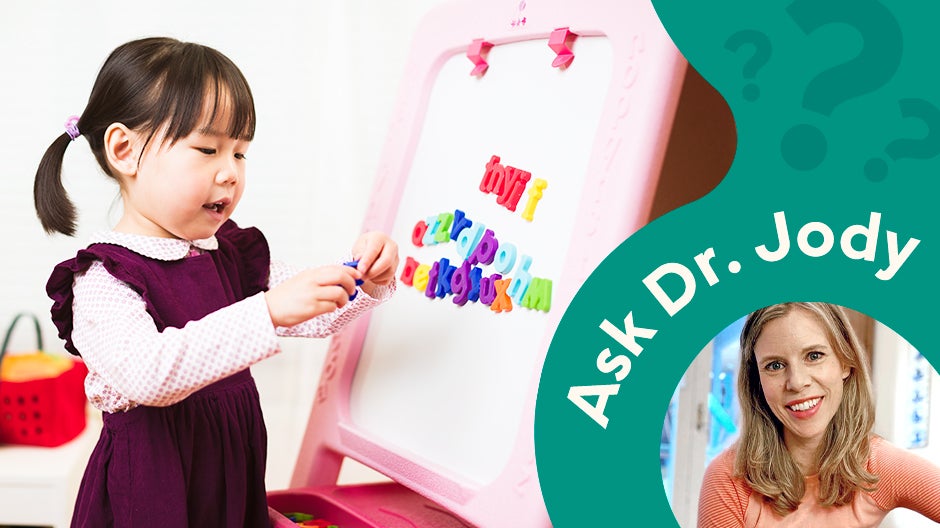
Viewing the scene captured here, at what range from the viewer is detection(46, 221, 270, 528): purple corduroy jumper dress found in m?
0.95

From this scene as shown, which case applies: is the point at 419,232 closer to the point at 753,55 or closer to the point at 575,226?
the point at 575,226

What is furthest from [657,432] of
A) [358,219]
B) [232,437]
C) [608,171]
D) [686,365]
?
[358,219]

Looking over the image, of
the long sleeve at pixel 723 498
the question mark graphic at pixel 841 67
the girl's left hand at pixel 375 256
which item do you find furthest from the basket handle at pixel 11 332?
the question mark graphic at pixel 841 67

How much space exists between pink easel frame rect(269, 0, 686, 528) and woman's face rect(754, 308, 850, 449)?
158 millimetres

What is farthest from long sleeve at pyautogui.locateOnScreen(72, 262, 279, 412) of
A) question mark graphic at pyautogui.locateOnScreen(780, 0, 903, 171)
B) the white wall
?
the white wall

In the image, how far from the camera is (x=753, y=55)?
0.79 metres

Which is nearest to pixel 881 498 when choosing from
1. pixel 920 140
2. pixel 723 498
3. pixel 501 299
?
pixel 723 498

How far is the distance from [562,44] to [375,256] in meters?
0.29

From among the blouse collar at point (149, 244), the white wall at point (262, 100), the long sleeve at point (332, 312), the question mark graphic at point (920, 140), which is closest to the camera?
the question mark graphic at point (920, 140)

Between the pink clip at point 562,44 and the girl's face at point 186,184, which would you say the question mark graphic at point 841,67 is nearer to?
the pink clip at point 562,44

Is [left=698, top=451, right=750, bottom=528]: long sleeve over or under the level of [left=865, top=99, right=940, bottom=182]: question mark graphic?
under

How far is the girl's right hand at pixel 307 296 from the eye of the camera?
888 mm

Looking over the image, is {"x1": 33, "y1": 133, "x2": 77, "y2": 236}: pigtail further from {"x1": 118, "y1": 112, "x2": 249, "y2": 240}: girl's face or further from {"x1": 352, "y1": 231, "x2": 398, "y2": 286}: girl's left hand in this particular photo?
{"x1": 352, "y1": 231, "x2": 398, "y2": 286}: girl's left hand

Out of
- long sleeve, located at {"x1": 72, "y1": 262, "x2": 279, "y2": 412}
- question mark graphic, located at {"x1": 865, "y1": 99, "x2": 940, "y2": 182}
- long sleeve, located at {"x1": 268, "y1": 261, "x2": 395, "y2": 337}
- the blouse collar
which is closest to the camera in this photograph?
question mark graphic, located at {"x1": 865, "y1": 99, "x2": 940, "y2": 182}
